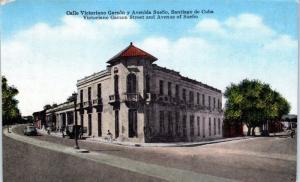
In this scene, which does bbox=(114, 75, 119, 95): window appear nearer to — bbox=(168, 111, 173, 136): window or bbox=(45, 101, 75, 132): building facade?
bbox=(45, 101, 75, 132): building facade

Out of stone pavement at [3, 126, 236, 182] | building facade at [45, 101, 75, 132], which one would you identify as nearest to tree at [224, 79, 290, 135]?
stone pavement at [3, 126, 236, 182]

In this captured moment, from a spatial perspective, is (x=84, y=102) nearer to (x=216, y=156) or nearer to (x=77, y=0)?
(x=77, y=0)

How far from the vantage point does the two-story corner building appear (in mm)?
6605

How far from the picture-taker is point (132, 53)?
253 inches

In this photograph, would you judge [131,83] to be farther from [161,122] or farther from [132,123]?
[161,122]

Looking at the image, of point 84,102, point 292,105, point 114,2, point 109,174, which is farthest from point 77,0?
point 292,105

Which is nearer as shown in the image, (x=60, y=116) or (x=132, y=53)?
(x=132, y=53)

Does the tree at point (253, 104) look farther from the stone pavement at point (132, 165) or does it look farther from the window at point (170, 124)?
the stone pavement at point (132, 165)

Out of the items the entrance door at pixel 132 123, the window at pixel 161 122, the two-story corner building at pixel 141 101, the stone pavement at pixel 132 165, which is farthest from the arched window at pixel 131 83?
the stone pavement at pixel 132 165

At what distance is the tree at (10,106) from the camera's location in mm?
6398

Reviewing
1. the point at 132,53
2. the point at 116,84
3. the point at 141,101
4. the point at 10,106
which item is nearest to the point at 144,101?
the point at 141,101

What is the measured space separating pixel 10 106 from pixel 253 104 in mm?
3758

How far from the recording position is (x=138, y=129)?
6.66 meters

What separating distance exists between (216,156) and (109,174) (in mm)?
1559
